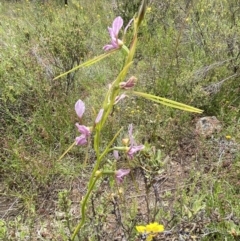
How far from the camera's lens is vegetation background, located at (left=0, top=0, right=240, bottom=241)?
1.57m

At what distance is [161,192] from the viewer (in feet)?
6.59

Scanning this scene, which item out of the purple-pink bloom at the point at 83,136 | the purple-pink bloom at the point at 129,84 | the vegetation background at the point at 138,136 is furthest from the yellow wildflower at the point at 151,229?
the purple-pink bloom at the point at 129,84

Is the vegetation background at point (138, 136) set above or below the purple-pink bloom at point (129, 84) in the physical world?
below

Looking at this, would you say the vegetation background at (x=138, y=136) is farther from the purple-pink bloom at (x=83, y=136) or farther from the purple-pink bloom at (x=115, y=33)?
the purple-pink bloom at (x=115, y=33)

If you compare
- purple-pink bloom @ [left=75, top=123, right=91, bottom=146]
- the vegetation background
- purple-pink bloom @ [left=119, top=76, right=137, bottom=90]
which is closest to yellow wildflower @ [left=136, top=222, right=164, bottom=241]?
the vegetation background

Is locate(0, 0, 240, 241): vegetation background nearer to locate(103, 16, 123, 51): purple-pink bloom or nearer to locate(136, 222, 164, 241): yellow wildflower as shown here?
locate(136, 222, 164, 241): yellow wildflower

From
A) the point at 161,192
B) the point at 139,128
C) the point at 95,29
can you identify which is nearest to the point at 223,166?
the point at 161,192

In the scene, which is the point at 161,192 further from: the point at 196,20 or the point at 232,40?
the point at 196,20

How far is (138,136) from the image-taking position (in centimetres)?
227

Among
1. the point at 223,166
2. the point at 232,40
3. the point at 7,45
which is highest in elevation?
the point at 7,45

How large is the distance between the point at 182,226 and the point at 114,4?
3.50 metres

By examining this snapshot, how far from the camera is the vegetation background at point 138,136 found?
1.57m

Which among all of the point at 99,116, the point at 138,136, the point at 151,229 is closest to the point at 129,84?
the point at 99,116

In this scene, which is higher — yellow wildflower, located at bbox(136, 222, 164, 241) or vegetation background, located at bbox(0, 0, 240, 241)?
yellow wildflower, located at bbox(136, 222, 164, 241)
